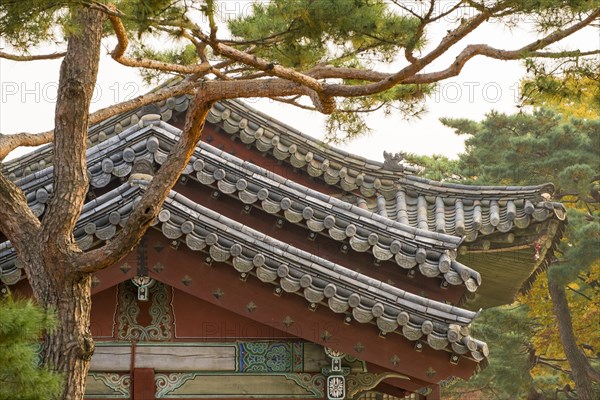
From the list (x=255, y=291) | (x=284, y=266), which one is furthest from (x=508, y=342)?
(x=284, y=266)

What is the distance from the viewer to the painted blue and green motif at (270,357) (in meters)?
10.8

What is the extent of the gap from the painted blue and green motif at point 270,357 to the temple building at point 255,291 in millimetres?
12

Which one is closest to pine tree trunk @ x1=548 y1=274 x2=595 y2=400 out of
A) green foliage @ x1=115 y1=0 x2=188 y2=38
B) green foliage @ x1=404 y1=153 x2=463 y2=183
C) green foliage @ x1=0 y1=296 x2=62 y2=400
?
green foliage @ x1=404 y1=153 x2=463 y2=183

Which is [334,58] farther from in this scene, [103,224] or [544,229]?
[544,229]

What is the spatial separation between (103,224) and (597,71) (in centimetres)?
467

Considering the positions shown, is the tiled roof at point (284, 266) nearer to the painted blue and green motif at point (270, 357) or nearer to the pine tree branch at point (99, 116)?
the painted blue and green motif at point (270, 357)

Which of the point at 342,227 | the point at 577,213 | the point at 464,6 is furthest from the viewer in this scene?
the point at 577,213

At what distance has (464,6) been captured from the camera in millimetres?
7688

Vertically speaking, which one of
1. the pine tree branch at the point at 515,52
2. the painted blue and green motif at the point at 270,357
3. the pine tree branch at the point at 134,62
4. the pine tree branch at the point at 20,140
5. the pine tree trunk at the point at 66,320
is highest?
the pine tree branch at the point at 134,62

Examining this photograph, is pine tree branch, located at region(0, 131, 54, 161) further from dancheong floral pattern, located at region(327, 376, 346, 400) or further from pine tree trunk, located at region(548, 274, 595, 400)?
pine tree trunk, located at region(548, 274, 595, 400)

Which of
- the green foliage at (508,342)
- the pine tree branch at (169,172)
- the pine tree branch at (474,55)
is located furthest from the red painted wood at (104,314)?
the green foliage at (508,342)

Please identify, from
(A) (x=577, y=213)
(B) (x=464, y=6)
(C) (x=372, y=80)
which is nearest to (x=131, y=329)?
(C) (x=372, y=80)

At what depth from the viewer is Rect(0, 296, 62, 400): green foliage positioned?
17.3ft

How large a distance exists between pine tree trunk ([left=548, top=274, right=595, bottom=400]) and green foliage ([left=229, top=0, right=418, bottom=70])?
17.9 m
